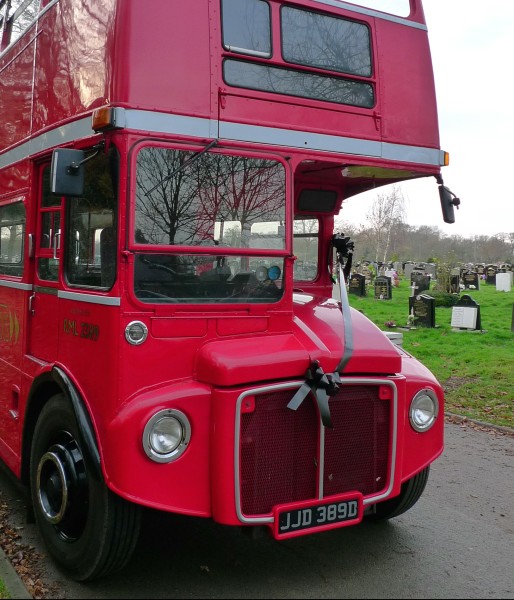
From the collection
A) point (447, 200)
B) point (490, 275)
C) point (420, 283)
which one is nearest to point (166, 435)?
point (447, 200)

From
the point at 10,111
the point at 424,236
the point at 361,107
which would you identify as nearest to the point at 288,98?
the point at 361,107

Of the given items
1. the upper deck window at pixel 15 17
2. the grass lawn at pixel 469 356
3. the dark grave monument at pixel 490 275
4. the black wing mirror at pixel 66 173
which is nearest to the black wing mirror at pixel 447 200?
the black wing mirror at pixel 66 173

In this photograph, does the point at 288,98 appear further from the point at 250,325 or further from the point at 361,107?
the point at 250,325

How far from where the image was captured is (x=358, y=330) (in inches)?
163

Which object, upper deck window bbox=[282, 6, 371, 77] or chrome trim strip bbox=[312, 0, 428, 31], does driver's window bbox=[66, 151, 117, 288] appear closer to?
upper deck window bbox=[282, 6, 371, 77]

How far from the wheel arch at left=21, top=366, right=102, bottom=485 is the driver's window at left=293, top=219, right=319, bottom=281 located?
Answer: 2.26 meters

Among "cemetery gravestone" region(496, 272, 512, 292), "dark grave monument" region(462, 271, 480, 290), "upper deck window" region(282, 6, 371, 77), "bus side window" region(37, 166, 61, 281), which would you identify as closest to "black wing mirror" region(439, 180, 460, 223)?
"upper deck window" region(282, 6, 371, 77)

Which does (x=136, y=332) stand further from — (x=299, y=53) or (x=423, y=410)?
(x=299, y=53)

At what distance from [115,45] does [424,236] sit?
5682cm

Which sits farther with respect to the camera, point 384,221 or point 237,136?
point 384,221

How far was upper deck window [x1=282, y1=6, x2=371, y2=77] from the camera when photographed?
414 centimetres

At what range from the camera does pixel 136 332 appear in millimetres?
3541

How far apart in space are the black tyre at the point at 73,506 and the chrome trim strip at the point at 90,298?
0.65 m

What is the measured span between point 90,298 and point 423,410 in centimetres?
227
